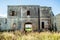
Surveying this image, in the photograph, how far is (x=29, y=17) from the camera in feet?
102

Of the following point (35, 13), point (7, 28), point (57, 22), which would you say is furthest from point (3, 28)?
point (57, 22)

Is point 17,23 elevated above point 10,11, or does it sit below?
below

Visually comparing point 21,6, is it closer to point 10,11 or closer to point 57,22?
point 10,11

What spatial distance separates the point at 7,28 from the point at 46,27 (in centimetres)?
731

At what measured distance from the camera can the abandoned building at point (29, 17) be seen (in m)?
30.8

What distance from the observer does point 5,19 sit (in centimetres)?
3312

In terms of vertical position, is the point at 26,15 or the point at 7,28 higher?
the point at 26,15

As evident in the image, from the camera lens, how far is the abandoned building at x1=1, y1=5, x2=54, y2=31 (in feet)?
101

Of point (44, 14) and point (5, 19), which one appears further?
point (5, 19)

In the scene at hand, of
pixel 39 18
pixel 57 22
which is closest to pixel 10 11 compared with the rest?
pixel 39 18

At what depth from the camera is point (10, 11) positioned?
31609 millimetres

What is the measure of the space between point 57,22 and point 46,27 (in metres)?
2.36

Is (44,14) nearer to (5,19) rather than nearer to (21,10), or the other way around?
(21,10)

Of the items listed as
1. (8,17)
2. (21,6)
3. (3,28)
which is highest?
(21,6)
